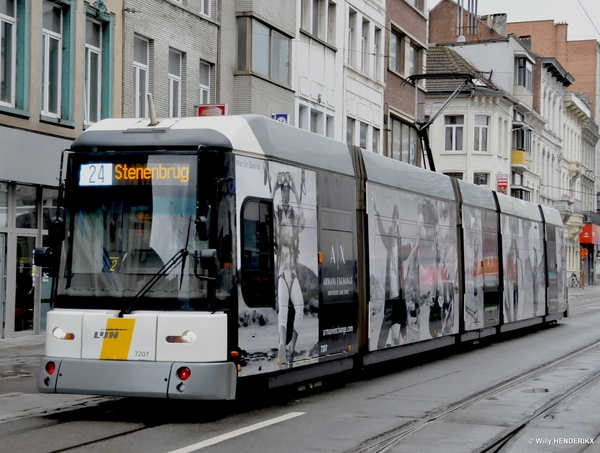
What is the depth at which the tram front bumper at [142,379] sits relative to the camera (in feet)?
34.1

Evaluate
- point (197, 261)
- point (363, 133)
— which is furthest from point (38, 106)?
point (363, 133)

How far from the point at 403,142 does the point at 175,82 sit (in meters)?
18.3

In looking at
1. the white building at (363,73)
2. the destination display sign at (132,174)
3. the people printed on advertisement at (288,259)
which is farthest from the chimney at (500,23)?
the destination display sign at (132,174)

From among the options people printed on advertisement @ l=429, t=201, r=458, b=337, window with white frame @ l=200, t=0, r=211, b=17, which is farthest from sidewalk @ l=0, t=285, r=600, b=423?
window with white frame @ l=200, t=0, r=211, b=17

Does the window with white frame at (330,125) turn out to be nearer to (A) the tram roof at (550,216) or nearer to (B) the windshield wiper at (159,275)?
(A) the tram roof at (550,216)

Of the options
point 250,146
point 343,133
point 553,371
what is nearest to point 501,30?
point 343,133

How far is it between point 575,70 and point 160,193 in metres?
88.6

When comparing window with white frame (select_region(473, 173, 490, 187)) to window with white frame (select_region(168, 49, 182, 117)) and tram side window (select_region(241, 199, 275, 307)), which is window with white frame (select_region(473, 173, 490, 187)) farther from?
tram side window (select_region(241, 199, 275, 307))

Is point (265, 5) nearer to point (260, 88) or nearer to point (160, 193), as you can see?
point (260, 88)

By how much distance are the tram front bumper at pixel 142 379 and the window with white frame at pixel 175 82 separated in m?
15.0

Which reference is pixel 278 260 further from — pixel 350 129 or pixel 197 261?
pixel 350 129

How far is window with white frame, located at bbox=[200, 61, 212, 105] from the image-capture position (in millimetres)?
26906

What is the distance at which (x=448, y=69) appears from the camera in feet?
196

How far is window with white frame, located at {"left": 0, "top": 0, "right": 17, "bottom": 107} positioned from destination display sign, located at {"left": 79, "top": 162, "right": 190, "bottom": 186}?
9118 mm
